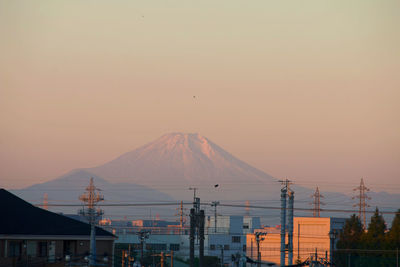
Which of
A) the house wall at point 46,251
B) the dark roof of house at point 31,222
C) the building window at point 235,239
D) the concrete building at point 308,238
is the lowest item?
the building window at point 235,239

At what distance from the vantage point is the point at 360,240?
9450cm

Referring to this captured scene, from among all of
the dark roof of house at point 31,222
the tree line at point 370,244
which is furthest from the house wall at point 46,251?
the tree line at point 370,244

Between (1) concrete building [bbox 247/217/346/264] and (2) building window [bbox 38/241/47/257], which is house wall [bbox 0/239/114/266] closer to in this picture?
(2) building window [bbox 38/241/47/257]

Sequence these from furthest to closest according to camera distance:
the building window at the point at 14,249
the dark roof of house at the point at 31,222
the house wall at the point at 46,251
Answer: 1. the dark roof of house at the point at 31,222
2. the building window at the point at 14,249
3. the house wall at the point at 46,251

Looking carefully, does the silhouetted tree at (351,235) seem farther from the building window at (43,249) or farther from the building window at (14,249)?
the building window at (14,249)

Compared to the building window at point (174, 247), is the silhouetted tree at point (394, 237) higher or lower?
higher

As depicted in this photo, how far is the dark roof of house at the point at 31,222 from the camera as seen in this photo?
55.2 meters

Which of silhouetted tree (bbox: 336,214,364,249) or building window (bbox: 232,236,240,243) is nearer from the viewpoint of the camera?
silhouetted tree (bbox: 336,214,364,249)

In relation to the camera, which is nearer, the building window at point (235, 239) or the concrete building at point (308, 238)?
the concrete building at point (308, 238)

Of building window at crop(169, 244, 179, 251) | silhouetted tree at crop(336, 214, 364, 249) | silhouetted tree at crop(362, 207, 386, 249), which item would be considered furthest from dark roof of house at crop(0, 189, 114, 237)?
building window at crop(169, 244, 179, 251)

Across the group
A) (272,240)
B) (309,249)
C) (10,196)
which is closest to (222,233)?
(272,240)

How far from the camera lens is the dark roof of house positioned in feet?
181

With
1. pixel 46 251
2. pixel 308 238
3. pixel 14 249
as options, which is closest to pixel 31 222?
pixel 46 251

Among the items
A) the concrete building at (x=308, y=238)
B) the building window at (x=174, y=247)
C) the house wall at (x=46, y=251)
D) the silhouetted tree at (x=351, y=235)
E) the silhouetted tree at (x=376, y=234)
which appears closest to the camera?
the house wall at (x=46, y=251)
